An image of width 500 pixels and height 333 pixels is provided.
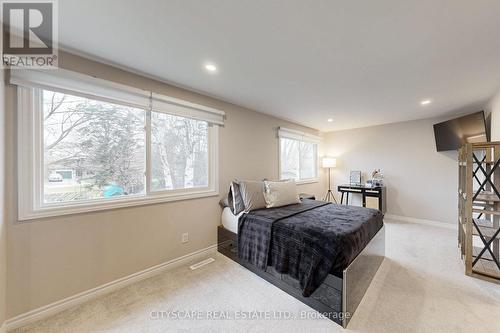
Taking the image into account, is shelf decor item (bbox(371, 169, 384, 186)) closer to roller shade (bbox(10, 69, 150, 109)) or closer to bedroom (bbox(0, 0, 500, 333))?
bedroom (bbox(0, 0, 500, 333))

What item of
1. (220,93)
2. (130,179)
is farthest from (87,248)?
(220,93)

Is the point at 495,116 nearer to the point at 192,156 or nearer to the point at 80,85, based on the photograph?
the point at 192,156

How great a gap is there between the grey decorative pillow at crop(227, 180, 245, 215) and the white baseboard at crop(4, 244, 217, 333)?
29.6 inches

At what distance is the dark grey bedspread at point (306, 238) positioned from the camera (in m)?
1.63

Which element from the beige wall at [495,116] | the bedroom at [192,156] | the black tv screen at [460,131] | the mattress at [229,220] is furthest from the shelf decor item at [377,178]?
the mattress at [229,220]

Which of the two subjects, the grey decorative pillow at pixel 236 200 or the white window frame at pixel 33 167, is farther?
the grey decorative pillow at pixel 236 200

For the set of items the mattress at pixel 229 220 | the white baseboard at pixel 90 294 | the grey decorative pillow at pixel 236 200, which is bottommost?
the white baseboard at pixel 90 294

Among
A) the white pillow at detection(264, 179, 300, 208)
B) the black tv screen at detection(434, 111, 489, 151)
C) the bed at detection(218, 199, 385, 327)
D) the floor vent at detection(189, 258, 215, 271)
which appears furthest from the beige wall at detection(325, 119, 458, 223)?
the floor vent at detection(189, 258, 215, 271)

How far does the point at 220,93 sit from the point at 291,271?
233cm

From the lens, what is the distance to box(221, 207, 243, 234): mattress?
2557mm

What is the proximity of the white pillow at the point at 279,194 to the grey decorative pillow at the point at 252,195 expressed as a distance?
84 millimetres

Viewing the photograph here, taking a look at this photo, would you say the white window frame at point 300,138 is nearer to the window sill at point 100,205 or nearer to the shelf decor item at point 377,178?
the shelf decor item at point 377,178

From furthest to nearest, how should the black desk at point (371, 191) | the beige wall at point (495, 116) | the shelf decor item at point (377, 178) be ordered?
the shelf decor item at point (377, 178) < the black desk at point (371, 191) < the beige wall at point (495, 116)

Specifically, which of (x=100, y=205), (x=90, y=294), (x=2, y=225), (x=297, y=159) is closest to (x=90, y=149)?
(x=100, y=205)
